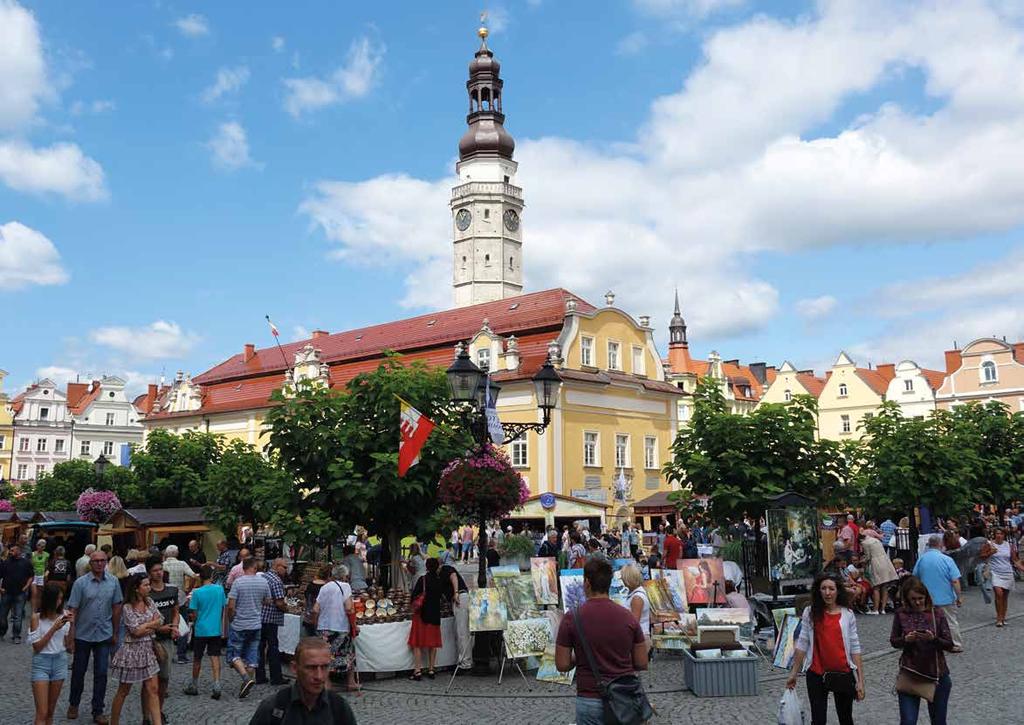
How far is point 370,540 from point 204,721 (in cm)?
1825

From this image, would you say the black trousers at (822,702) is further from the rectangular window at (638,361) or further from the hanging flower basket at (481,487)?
the rectangular window at (638,361)

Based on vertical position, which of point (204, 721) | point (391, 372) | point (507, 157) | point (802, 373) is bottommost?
point (204, 721)

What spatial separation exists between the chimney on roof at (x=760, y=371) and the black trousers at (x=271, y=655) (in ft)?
291

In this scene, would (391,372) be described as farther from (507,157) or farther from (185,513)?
(507,157)

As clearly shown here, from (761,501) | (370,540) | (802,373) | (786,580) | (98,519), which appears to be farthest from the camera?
(802,373)

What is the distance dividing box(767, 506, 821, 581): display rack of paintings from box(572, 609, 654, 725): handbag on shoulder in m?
10.7

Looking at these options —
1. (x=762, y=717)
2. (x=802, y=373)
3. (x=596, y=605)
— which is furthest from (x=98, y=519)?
(x=802, y=373)

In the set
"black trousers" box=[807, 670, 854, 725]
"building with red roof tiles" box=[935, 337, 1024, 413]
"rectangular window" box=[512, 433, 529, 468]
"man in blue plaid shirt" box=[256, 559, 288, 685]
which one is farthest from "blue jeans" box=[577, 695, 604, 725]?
"building with red roof tiles" box=[935, 337, 1024, 413]

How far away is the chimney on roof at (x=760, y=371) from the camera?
3802 inches

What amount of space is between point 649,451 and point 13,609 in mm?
33977

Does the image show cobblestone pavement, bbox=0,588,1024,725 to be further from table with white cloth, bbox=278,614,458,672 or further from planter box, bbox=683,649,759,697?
table with white cloth, bbox=278,614,458,672

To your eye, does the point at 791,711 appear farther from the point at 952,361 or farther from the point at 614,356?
the point at 952,361

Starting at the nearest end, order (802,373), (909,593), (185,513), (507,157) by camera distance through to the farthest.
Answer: (909,593) → (185,513) → (507,157) → (802,373)

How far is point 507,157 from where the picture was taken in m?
73.8
